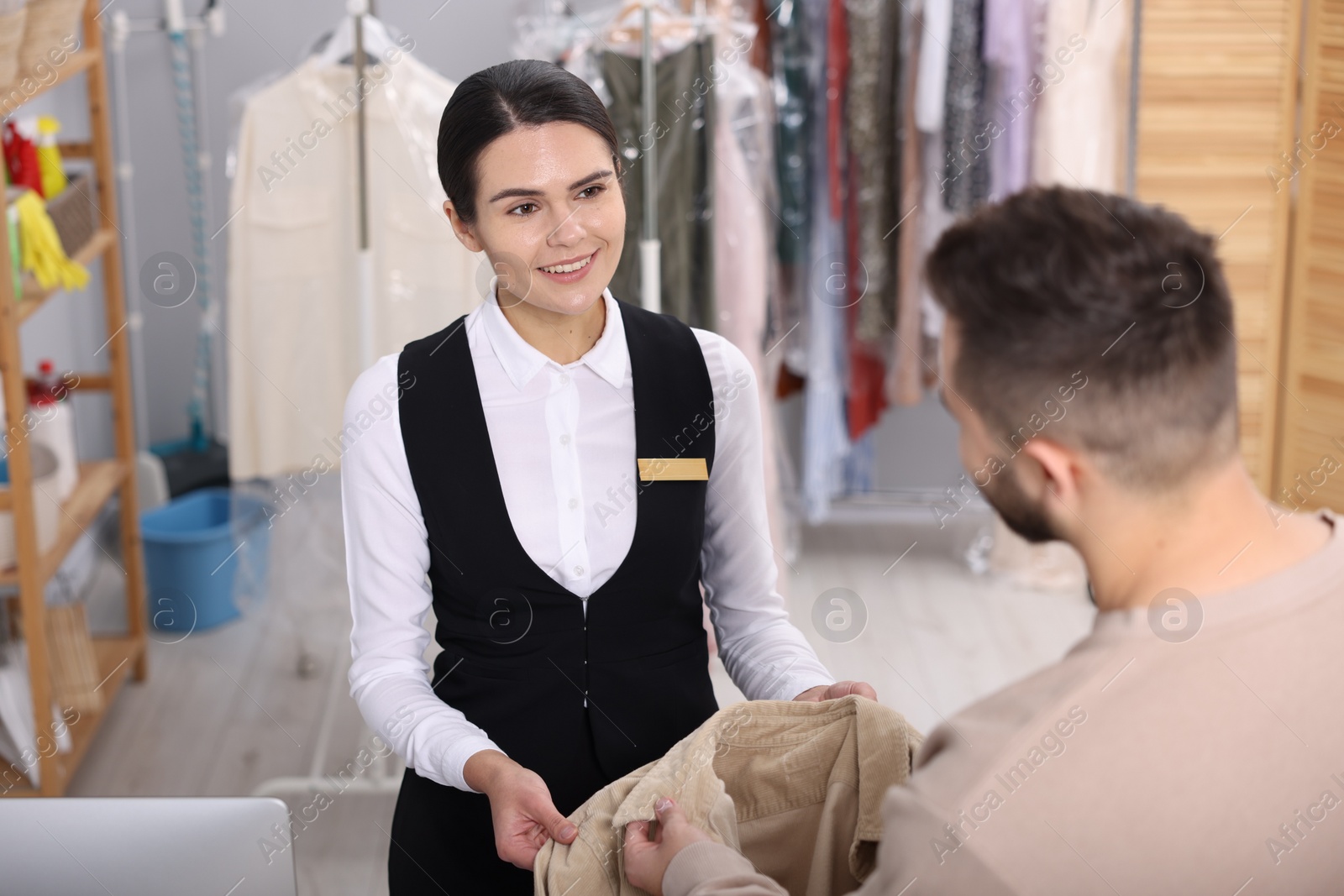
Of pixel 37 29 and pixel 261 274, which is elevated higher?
pixel 37 29

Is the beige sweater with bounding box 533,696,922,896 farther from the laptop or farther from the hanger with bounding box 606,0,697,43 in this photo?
the hanger with bounding box 606,0,697,43

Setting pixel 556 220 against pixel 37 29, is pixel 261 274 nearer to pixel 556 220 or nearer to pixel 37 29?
pixel 37 29

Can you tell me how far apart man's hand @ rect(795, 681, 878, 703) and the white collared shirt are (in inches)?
1.7

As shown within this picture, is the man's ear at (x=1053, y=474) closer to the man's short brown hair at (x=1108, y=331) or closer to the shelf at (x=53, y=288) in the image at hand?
the man's short brown hair at (x=1108, y=331)

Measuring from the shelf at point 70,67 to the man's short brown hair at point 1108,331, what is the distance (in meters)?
2.05

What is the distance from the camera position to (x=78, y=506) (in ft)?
9.25

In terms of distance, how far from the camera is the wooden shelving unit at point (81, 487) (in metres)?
2.36

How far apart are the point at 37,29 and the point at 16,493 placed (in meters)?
0.86

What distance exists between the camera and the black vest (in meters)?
1.38

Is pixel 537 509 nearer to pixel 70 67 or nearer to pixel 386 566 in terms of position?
pixel 386 566

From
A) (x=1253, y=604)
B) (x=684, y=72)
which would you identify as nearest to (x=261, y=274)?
(x=684, y=72)

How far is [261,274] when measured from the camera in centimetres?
278

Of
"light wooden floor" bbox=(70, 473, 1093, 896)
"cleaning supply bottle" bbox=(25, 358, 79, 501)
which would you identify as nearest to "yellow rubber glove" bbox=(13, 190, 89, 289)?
"cleaning supply bottle" bbox=(25, 358, 79, 501)

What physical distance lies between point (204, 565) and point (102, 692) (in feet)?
1.63
